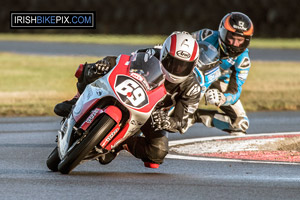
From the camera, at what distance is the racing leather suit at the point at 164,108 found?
7231 mm

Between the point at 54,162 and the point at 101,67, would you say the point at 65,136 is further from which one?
the point at 101,67

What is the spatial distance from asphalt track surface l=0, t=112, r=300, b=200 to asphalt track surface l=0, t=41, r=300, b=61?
59.1ft

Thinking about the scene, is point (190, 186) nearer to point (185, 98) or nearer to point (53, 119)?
point (185, 98)

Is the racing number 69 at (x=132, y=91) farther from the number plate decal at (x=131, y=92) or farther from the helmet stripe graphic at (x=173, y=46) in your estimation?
the helmet stripe graphic at (x=173, y=46)

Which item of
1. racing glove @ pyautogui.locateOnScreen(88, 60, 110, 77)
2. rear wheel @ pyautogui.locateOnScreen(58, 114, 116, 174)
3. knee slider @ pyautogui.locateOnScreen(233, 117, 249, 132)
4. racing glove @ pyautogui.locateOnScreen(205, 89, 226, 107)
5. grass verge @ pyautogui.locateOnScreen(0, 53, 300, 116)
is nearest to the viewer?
rear wheel @ pyautogui.locateOnScreen(58, 114, 116, 174)

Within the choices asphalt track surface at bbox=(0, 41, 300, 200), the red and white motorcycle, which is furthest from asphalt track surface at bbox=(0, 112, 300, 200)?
the red and white motorcycle

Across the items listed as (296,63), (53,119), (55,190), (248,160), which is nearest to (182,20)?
(296,63)

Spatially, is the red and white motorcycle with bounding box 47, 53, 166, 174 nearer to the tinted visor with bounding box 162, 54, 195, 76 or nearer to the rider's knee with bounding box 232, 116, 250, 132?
the tinted visor with bounding box 162, 54, 195, 76

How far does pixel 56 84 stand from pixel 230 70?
994 cm

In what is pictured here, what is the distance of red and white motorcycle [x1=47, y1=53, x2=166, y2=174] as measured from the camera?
21.7 feet

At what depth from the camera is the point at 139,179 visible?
6.98 m

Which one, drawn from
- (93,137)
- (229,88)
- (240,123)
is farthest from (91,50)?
(93,137)

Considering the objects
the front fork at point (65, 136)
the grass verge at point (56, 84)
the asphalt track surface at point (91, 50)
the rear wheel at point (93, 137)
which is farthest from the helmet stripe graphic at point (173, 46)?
the asphalt track surface at point (91, 50)

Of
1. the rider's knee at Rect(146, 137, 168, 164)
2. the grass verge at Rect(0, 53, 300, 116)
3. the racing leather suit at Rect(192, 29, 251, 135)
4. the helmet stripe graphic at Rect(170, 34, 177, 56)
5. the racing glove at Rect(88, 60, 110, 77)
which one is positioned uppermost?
the helmet stripe graphic at Rect(170, 34, 177, 56)
